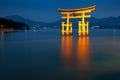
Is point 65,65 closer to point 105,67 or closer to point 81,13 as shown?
point 105,67

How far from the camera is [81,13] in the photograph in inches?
1329

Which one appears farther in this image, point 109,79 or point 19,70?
point 19,70

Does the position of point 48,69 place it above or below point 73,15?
below

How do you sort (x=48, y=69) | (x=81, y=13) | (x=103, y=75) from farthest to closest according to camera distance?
1. (x=81, y=13)
2. (x=48, y=69)
3. (x=103, y=75)

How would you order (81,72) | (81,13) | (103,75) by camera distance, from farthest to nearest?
(81,13) < (81,72) < (103,75)

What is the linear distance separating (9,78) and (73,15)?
2760 centimetres

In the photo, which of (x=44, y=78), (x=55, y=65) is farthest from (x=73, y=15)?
(x=44, y=78)

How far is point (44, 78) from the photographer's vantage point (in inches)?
310

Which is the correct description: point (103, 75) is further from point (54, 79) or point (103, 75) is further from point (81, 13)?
point (81, 13)

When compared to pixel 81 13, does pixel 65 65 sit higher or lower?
lower

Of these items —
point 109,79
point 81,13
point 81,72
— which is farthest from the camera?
point 81,13

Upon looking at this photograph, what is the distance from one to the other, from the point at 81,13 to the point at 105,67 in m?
24.6

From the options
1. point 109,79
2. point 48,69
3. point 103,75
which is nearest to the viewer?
point 109,79

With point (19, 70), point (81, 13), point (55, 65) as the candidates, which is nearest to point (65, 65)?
→ point (55, 65)
